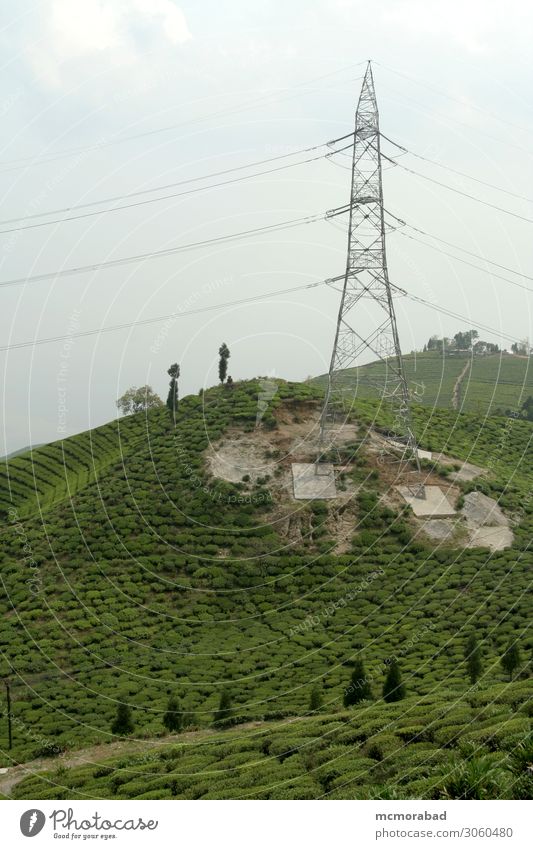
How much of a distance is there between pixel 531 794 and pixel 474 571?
894 inches

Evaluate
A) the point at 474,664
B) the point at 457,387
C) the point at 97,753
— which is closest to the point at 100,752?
the point at 97,753

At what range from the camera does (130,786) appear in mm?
28922

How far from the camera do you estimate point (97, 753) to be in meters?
34.1

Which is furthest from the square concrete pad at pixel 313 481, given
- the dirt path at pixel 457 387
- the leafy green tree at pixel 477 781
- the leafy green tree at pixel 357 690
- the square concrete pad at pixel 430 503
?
the dirt path at pixel 457 387

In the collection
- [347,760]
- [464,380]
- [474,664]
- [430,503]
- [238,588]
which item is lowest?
[347,760]

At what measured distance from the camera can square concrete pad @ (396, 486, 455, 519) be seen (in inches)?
2046

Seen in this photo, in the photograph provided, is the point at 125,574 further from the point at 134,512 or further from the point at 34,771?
the point at 34,771

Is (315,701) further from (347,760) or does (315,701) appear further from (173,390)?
(173,390)

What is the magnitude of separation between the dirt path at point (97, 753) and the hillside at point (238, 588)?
60 cm

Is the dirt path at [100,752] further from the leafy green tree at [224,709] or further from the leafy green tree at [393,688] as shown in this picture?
the leafy green tree at [393,688]

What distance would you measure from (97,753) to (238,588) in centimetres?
1490

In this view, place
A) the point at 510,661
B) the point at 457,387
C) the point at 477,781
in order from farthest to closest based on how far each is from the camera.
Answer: the point at 457,387 < the point at 510,661 < the point at 477,781

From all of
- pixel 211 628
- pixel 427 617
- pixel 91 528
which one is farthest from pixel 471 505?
pixel 91 528

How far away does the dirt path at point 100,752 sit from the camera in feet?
108
